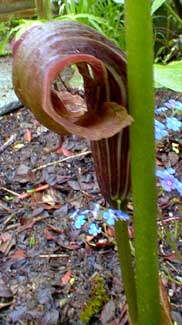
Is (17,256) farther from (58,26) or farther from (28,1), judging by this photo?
(28,1)

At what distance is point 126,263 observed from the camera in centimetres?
66

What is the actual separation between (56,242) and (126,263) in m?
0.48

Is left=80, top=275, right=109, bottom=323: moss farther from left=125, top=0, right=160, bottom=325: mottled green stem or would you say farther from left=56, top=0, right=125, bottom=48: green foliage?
left=56, top=0, right=125, bottom=48: green foliage

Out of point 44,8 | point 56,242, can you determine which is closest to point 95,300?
point 56,242

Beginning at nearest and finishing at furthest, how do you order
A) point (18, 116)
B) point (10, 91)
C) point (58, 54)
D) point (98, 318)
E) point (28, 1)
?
point (58, 54)
point (98, 318)
point (18, 116)
point (10, 91)
point (28, 1)

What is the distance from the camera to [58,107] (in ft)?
1.63

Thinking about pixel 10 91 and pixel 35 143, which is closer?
pixel 35 143

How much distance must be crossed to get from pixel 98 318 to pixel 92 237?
22 centimetres

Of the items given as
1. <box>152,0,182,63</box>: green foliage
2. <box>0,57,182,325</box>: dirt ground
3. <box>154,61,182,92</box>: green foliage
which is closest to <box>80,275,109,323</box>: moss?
<box>0,57,182,325</box>: dirt ground

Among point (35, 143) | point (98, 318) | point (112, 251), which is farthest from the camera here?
point (35, 143)

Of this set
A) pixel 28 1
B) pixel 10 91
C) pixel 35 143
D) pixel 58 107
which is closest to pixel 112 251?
pixel 35 143

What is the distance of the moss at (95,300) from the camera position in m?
0.94

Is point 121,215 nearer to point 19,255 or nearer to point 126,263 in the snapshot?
point 126,263

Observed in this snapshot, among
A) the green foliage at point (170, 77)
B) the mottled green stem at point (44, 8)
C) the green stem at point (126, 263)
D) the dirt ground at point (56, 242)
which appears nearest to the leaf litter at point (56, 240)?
the dirt ground at point (56, 242)
